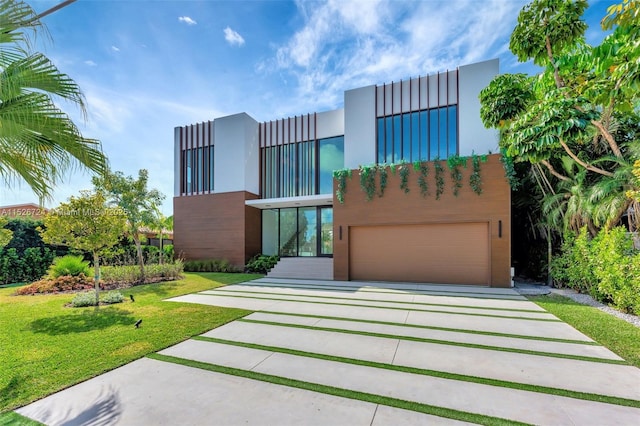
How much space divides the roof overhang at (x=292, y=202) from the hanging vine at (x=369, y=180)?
1.92 meters

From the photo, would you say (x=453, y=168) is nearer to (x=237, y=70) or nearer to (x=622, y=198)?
(x=622, y=198)

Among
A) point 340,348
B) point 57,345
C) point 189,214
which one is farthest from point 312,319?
point 189,214

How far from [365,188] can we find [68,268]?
11078 millimetres

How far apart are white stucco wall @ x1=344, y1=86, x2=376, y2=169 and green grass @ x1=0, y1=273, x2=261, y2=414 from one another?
8.56m

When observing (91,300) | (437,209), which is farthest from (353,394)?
(437,209)

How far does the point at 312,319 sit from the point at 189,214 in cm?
1171

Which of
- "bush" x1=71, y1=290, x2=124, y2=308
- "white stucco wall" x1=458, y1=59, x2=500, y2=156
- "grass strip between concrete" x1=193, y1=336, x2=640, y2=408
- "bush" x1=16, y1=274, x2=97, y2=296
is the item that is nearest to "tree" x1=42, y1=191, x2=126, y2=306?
"bush" x1=71, y1=290, x2=124, y2=308

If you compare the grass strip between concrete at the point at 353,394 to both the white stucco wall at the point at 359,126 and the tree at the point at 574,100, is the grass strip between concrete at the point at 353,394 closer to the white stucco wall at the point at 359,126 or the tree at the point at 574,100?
the tree at the point at 574,100

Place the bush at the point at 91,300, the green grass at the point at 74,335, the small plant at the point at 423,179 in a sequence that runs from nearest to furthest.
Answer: the green grass at the point at 74,335 → the bush at the point at 91,300 → the small plant at the point at 423,179

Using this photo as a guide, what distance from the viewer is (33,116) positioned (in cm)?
330

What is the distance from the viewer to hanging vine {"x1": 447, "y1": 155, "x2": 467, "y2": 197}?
9664mm

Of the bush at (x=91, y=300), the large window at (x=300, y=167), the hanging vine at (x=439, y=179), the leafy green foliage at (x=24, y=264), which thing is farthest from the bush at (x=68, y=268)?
the hanging vine at (x=439, y=179)

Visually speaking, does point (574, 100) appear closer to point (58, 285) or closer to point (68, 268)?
point (58, 285)

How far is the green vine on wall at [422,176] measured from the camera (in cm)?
1002
